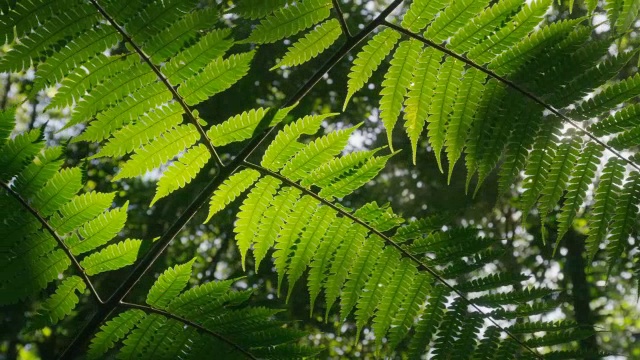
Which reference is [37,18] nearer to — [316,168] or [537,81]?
[316,168]

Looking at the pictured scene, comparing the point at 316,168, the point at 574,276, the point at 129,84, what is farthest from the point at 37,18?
the point at 574,276

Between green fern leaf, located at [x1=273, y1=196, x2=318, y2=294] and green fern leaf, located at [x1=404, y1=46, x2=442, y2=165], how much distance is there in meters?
0.21

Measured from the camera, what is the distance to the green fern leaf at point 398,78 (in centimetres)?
90

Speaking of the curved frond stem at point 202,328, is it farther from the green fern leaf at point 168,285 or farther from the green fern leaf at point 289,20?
the green fern leaf at point 289,20

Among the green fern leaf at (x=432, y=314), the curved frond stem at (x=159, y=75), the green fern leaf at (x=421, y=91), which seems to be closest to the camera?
the curved frond stem at (x=159, y=75)

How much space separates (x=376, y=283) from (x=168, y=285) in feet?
1.22

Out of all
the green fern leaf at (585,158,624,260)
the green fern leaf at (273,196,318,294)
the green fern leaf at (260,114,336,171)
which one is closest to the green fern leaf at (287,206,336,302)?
the green fern leaf at (273,196,318,294)

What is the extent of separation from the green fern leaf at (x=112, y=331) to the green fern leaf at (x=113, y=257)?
87mm

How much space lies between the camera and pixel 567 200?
36.3 inches

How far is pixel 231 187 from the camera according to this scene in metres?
0.94

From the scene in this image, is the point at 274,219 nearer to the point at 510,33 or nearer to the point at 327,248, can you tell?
the point at 327,248

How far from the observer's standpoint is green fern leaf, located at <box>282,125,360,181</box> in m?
0.93

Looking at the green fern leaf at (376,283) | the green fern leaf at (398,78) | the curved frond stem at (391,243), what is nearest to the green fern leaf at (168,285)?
the curved frond stem at (391,243)

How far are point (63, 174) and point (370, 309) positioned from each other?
1.91 ft
